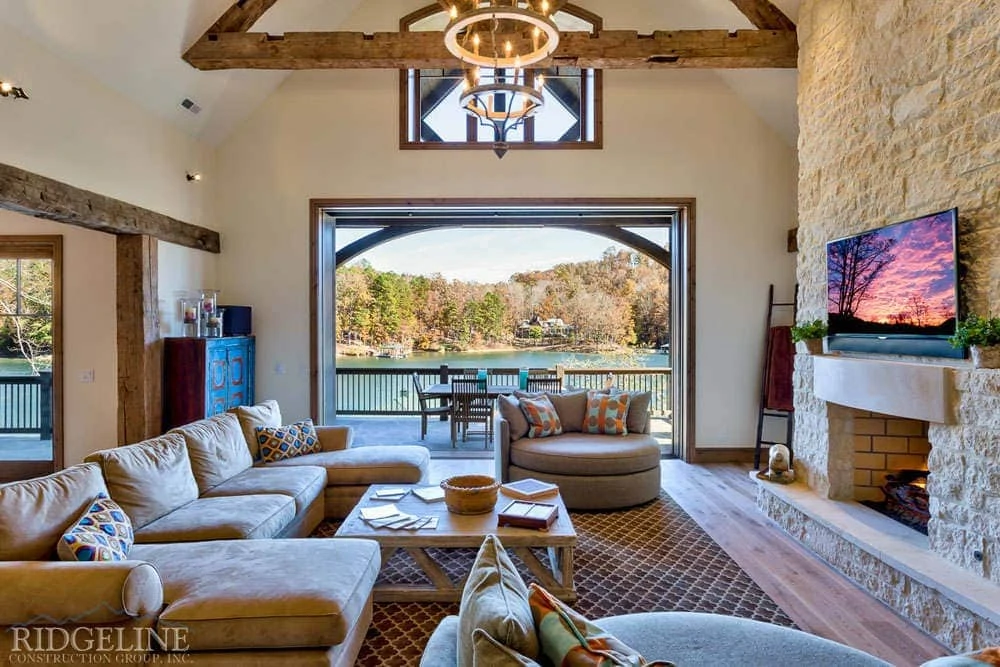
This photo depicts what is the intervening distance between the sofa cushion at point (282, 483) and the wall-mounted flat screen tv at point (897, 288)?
12.4 ft

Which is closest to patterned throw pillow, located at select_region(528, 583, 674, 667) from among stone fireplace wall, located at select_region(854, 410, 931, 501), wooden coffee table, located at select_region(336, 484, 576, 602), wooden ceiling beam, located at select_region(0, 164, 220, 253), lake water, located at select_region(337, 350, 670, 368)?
Answer: wooden coffee table, located at select_region(336, 484, 576, 602)

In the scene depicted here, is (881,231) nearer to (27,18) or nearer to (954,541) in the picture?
(954,541)

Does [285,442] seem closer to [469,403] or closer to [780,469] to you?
[469,403]

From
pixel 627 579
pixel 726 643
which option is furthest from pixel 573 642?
pixel 627 579

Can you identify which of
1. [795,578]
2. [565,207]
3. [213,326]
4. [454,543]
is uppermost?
[565,207]

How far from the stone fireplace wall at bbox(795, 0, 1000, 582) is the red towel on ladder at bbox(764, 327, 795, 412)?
131 cm

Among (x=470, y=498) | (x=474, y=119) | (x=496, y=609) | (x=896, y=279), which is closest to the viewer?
(x=496, y=609)

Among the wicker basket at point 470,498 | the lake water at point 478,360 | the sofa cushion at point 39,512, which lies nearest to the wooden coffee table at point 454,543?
the wicker basket at point 470,498

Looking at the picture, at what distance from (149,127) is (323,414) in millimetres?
3272

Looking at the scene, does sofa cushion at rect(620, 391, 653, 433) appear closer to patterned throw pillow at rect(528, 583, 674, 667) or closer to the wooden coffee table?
the wooden coffee table

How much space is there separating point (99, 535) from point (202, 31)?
425cm

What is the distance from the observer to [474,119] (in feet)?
18.1

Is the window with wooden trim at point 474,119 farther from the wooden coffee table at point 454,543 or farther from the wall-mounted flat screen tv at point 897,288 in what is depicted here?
the wooden coffee table at point 454,543

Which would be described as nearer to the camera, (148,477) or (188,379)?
(148,477)
